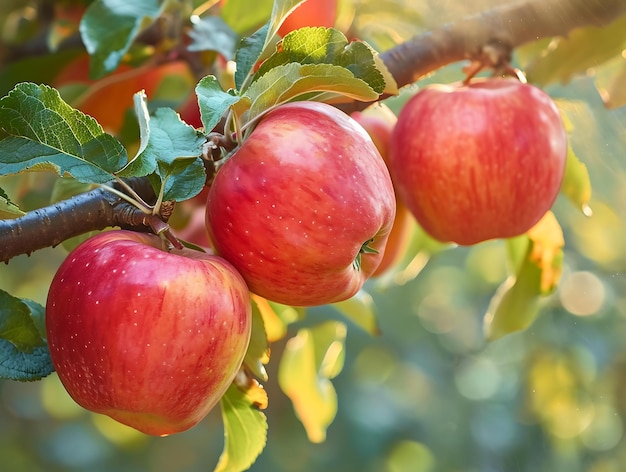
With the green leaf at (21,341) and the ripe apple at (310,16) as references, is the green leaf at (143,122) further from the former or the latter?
the ripe apple at (310,16)

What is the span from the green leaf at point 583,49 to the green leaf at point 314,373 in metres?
0.35

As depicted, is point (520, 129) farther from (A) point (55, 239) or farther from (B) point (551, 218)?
(A) point (55, 239)

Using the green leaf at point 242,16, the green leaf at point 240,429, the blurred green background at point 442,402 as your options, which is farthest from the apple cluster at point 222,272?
the blurred green background at point 442,402

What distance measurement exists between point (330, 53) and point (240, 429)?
299mm

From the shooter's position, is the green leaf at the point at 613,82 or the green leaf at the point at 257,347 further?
the green leaf at the point at 613,82

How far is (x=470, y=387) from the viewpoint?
2229mm

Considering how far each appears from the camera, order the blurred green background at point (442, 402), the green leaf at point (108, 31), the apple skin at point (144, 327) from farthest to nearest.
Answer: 1. the blurred green background at point (442, 402)
2. the green leaf at point (108, 31)
3. the apple skin at point (144, 327)

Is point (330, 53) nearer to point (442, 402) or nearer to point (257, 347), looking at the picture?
point (257, 347)

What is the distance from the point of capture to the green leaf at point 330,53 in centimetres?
51

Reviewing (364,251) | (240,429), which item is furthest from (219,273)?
(240,429)

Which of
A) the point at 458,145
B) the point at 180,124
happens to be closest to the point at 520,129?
the point at 458,145

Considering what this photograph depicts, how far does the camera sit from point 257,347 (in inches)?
23.2

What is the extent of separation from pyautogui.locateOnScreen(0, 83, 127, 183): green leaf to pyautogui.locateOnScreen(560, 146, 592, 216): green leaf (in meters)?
0.47

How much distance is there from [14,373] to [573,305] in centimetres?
165
